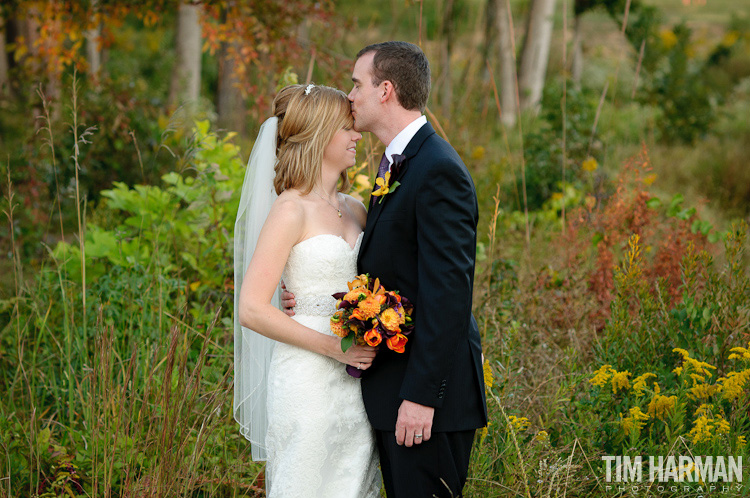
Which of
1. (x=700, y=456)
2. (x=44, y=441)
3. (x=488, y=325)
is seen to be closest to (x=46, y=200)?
(x=44, y=441)

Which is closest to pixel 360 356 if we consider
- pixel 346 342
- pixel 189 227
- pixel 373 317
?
pixel 346 342

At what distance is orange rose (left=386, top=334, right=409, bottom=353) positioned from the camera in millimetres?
2184

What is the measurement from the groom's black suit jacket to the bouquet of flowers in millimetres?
58

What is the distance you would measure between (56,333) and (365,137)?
2.27 metres

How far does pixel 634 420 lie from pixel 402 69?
164 cm

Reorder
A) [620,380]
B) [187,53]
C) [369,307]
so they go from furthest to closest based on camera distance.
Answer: [187,53]
[620,380]
[369,307]

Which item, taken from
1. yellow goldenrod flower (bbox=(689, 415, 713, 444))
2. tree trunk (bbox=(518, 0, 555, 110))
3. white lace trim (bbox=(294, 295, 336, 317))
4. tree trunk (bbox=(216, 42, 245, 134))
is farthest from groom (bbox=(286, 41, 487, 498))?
tree trunk (bbox=(518, 0, 555, 110))

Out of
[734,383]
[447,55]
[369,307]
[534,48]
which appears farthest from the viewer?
[534,48]

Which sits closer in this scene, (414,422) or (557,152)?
(414,422)

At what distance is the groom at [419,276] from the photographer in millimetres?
2195

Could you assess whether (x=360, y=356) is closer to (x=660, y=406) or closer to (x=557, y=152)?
(x=660, y=406)

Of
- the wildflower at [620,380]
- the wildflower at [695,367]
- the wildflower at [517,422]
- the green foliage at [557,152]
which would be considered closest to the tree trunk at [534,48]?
the green foliage at [557,152]

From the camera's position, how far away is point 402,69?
2.42 m

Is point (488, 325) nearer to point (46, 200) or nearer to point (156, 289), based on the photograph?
point (156, 289)
